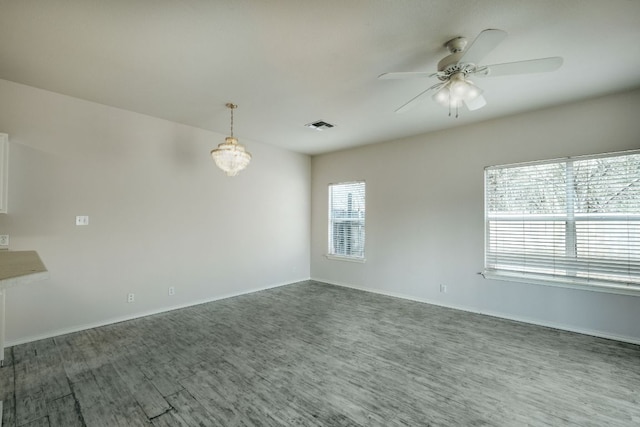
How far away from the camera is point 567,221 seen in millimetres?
3570

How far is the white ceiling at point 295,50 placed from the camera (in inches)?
77.6

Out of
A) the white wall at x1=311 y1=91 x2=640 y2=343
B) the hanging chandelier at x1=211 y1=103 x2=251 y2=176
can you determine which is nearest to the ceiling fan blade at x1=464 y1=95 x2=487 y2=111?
the white wall at x1=311 y1=91 x2=640 y2=343

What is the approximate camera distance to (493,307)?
4059 millimetres

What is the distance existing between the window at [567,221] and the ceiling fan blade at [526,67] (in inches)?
83.4

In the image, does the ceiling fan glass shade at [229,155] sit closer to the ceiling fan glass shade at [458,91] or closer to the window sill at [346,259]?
the ceiling fan glass shade at [458,91]

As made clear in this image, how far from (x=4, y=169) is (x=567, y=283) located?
6.38 metres

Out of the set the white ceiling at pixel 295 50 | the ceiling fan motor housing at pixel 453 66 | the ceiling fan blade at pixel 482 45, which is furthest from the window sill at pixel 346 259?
the ceiling fan blade at pixel 482 45

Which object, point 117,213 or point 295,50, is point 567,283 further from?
point 117,213

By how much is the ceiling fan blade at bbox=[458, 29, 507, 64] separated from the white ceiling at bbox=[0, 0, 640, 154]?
0.27m

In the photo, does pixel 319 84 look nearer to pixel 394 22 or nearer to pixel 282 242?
pixel 394 22

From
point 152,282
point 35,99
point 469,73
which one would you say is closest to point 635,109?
point 469,73

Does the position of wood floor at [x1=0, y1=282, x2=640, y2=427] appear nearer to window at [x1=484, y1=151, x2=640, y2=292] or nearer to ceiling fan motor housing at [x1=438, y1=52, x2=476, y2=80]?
→ window at [x1=484, y1=151, x2=640, y2=292]

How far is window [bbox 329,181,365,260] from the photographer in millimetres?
5652

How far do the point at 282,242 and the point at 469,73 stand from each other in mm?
4417
